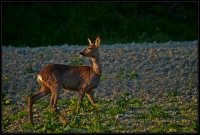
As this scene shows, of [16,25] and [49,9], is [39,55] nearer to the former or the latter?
[16,25]

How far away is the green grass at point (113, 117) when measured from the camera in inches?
388

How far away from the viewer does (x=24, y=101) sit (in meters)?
12.4

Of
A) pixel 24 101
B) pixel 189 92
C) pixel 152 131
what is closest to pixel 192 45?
pixel 189 92

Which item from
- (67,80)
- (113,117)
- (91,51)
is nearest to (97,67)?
(91,51)

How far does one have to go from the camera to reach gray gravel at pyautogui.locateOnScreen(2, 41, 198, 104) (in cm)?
1309

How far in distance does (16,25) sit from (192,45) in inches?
340

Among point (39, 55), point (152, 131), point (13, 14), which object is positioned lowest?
point (152, 131)

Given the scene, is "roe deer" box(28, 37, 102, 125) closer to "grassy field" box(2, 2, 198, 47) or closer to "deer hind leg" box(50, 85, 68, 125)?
"deer hind leg" box(50, 85, 68, 125)

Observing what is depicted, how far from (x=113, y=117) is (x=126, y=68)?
4567 millimetres

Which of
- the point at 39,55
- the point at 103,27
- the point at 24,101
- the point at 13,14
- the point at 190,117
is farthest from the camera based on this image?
the point at 13,14

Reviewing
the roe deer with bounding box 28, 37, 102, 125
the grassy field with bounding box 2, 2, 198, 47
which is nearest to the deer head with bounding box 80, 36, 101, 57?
the roe deer with bounding box 28, 37, 102, 125

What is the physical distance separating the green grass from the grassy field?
9525 mm

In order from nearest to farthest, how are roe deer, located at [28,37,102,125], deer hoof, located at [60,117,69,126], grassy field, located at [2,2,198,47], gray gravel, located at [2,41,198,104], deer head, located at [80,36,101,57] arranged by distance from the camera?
deer hoof, located at [60,117,69,126]
roe deer, located at [28,37,102,125]
deer head, located at [80,36,101,57]
gray gravel, located at [2,41,198,104]
grassy field, located at [2,2,198,47]

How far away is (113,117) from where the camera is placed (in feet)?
34.8
